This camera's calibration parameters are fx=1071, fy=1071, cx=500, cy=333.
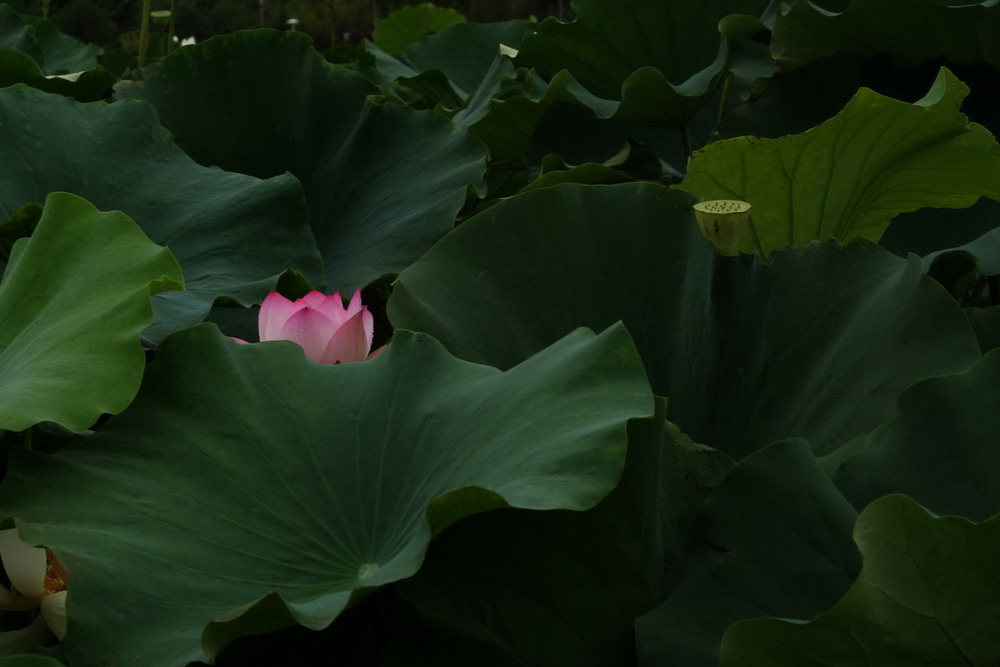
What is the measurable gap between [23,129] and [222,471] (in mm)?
585

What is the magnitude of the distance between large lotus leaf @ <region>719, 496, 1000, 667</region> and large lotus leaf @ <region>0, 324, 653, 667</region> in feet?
0.43

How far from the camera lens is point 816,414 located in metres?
0.81

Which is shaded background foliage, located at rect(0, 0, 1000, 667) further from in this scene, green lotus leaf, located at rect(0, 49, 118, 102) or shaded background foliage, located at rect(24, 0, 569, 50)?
shaded background foliage, located at rect(24, 0, 569, 50)

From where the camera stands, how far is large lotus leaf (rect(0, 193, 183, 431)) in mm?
645

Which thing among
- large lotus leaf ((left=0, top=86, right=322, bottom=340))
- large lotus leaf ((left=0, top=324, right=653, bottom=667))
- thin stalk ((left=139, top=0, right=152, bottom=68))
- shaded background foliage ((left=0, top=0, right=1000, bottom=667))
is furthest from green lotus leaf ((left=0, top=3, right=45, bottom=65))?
large lotus leaf ((left=0, top=324, right=653, bottom=667))

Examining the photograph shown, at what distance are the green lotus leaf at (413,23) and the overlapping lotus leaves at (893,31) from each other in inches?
82.0

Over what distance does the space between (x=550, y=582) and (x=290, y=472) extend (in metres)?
0.18

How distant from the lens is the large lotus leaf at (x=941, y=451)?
62 cm

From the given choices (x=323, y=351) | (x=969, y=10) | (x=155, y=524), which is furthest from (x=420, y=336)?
(x=969, y=10)

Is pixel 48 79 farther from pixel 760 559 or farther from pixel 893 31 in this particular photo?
pixel 760 559

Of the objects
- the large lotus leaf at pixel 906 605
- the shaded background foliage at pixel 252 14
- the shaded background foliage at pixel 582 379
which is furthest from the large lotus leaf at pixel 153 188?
the shaded background foliage at pixel 252 14

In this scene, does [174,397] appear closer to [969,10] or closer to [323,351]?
[323,351]

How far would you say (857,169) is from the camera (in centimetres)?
104

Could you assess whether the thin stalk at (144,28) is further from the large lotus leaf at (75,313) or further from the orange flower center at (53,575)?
the orange flower center at (53,575)
